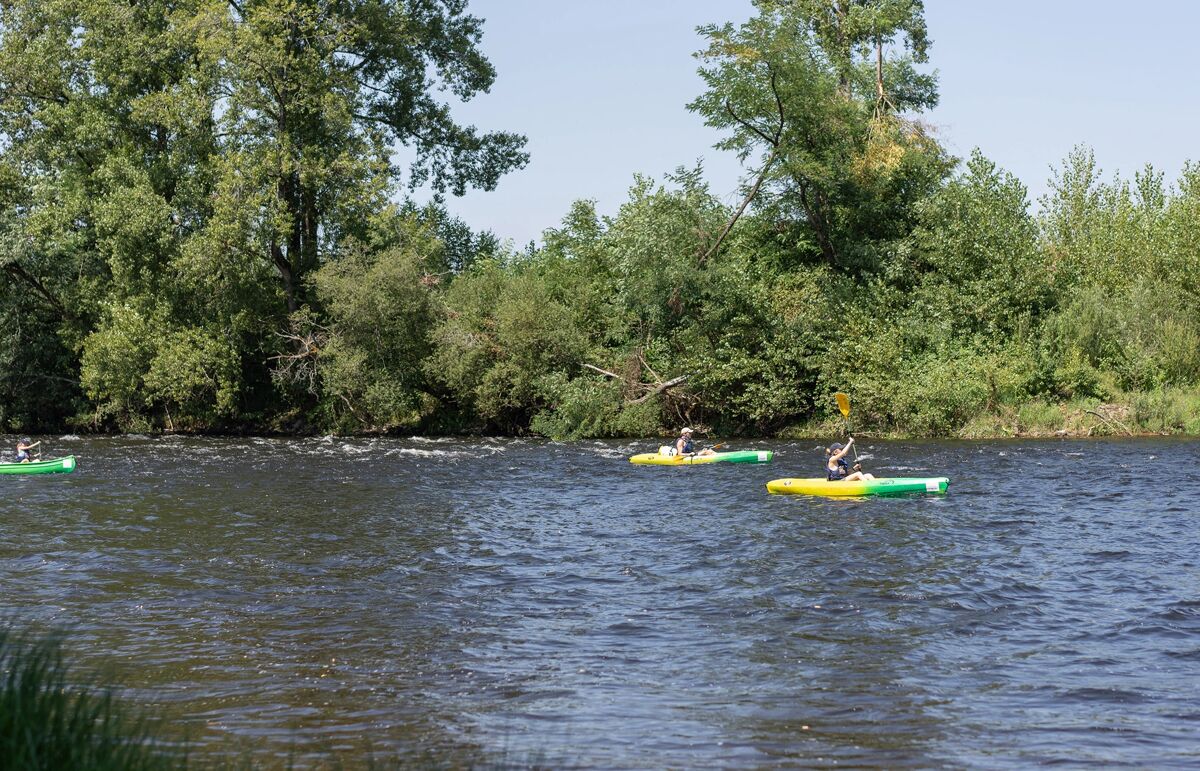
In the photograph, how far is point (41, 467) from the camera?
90.7ft

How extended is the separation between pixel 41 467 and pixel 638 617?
20.7 m

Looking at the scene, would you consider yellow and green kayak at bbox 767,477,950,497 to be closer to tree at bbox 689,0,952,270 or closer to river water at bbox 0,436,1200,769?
river water at bbox 0,436,1200,769

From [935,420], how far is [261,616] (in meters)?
25.8

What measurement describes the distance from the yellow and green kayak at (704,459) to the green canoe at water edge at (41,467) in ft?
47.0


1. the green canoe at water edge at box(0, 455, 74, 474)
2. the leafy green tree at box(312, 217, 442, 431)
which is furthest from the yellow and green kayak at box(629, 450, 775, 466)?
the green canoe at water edge at box(0, 455, 74, 474)

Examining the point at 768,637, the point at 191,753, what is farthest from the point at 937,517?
the point at 191,753

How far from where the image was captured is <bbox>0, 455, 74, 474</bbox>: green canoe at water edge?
27.6m

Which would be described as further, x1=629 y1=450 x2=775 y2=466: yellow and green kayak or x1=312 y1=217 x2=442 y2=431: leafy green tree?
x1=312 y1=217 x2=442 y2=431: leafy green tree

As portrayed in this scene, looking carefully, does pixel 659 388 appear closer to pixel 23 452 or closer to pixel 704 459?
pixel 704 459

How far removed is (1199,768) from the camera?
7.79 m

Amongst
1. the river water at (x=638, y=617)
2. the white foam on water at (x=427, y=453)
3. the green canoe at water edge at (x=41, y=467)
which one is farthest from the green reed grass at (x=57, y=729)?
the white foam on water at (x=427, y=453)

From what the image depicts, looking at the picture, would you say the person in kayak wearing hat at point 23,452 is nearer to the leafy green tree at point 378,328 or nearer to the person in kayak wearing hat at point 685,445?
the leafy green tree at point 378,328

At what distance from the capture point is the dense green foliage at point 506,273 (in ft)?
120

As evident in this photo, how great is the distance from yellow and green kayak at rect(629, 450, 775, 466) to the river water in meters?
4.55
